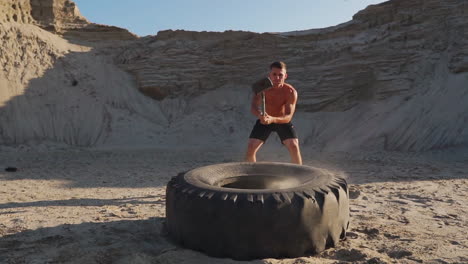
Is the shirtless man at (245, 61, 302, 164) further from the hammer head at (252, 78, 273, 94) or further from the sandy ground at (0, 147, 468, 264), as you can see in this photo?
the sandy ground at (0, 147, 468, 264)

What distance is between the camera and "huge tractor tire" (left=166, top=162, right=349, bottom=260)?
102 inches

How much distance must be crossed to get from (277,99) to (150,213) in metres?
2.12

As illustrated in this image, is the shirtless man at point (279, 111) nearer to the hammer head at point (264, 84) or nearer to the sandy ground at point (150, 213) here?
the hammer head at point (264, 84)

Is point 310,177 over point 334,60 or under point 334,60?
under

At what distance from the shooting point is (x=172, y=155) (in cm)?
999

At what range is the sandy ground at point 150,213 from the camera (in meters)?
2.74

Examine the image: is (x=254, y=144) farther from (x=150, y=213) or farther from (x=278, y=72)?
(x=150, y=213)

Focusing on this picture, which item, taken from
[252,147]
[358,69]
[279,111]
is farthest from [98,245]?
[358,69]

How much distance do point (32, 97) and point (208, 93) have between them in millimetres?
6576

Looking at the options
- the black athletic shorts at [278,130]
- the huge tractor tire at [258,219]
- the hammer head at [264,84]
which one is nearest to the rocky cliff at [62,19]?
the black athletic shorts at [278,130]

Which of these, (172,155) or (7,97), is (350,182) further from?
(7,97)

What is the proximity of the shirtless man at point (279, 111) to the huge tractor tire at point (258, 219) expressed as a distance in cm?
168

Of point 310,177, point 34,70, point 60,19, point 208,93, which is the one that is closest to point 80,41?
point 60,19

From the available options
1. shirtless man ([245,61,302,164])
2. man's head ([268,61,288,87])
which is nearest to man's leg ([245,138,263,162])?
shirtless man ([245,61,302,164])
